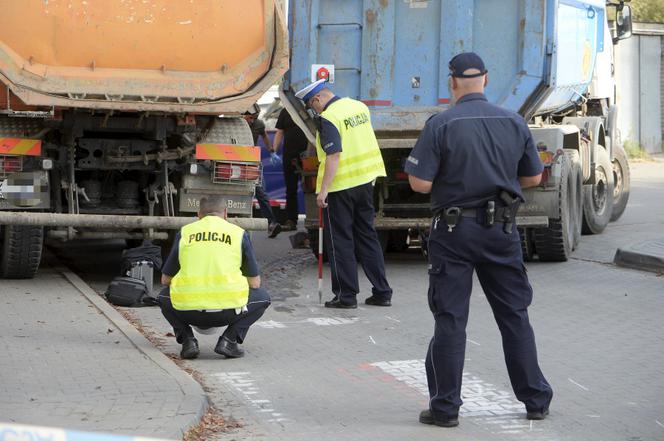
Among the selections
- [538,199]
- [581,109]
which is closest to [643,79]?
[581,109]

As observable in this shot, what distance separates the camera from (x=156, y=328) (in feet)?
28.7

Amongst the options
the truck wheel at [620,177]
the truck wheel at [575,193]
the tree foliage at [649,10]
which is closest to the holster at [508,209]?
the truck wheel at [575,193]

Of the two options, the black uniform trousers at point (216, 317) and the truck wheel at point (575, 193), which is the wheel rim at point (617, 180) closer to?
the truck wheel at point (575, 193)

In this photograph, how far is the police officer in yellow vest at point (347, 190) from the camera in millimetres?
9688

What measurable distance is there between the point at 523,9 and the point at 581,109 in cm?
378

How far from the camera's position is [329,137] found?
9602mm

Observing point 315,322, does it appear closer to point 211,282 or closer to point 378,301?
point 378,301

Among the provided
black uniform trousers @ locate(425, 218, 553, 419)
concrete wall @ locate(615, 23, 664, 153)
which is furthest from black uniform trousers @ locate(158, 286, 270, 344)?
concrete wall @ locate(615, 23, 664, 153)

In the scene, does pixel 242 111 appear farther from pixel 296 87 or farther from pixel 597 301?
pixel 597 301

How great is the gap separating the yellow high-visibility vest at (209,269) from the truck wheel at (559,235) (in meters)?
5.39

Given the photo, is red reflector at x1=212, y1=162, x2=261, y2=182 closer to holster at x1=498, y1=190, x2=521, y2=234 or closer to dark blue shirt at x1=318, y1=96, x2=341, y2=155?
dark blue shirt at x1=318, y1=96, x2=341, y2=155

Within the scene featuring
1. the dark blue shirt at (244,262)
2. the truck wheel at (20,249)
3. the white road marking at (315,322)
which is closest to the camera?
the dark blue shirt at (244,262)

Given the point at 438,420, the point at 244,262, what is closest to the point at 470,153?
the point at 438,420

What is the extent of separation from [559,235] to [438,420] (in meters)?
6.47
